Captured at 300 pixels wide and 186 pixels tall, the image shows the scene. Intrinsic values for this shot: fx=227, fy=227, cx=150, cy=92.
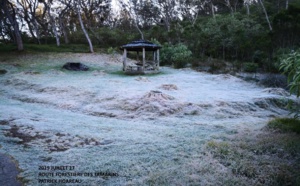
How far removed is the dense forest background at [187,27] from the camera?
17500 mm

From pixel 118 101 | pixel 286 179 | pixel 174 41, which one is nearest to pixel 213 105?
pixel 118 101

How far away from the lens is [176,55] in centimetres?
1944

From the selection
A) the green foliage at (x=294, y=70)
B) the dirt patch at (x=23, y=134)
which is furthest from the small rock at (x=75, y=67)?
the green foliage at (x=294, y=70)

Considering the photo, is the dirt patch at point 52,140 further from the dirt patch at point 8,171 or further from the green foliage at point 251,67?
the green foliage at point 251,67

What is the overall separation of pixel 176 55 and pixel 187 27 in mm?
6110

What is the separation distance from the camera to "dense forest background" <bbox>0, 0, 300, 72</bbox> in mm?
17500

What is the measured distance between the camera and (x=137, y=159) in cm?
333

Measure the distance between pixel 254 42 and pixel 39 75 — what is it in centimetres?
1596

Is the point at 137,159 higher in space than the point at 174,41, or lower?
lower

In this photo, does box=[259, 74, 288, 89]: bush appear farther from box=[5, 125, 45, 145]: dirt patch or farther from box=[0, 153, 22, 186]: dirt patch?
box=[0, 153, 22, 186]: dirt patch

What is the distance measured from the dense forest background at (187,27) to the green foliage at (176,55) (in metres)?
0.12

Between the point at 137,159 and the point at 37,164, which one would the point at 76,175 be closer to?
the point at 37,164

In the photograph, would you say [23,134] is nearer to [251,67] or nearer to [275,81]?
[275,81]

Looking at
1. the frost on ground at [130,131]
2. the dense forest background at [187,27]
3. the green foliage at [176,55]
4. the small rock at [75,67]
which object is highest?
the dense forest background at [187,27]
